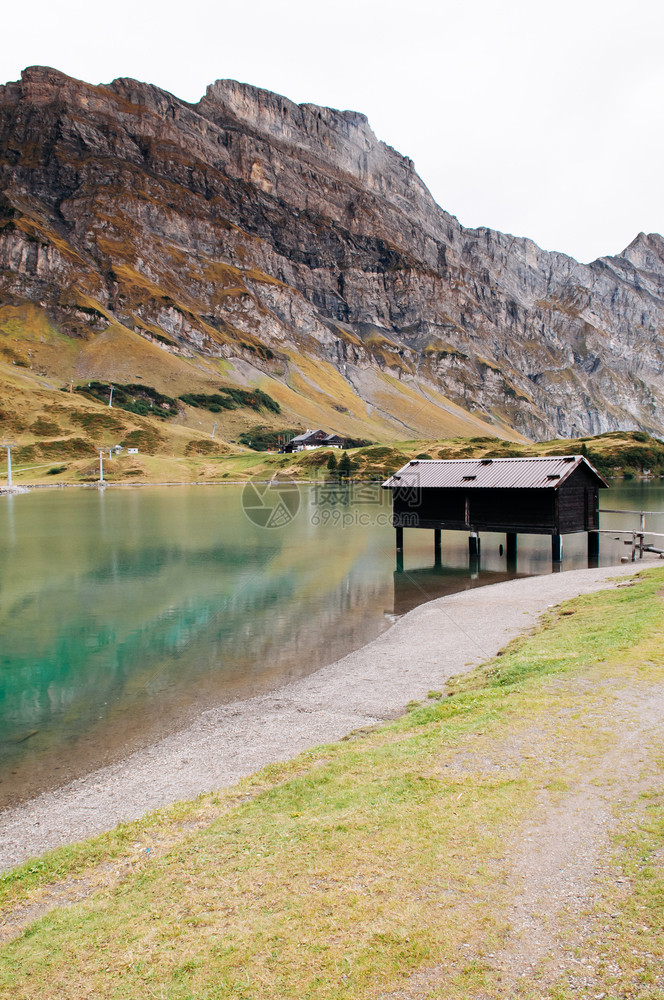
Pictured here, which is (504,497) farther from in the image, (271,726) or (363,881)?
(363,881)

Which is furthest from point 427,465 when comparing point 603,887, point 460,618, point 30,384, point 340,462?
point 30,384

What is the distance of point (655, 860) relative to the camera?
722 cm

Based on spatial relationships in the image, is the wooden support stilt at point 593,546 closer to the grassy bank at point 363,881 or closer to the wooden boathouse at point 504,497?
the wooden boathouse at point 504,497

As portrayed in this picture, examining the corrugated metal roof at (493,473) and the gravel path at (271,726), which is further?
the corrugated metal roof at (493,473)

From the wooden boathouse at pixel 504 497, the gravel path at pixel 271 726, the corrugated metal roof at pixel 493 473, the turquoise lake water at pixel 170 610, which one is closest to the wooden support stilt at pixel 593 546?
the wooden boathouse at pixel 504 497

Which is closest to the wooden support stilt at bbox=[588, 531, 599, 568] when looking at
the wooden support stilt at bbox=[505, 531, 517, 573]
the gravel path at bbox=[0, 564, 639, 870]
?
the wooden support stilt at bbox=[505, 531, 517, 573]

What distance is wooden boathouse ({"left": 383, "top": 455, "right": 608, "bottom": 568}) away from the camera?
40250 millimetres

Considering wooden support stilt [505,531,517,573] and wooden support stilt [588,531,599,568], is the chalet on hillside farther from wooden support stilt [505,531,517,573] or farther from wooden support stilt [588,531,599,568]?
wooden support stilt [588,531,599,568]

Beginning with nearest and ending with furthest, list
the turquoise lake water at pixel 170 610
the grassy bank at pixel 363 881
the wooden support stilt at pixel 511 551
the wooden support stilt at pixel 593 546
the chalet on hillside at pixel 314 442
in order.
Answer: the grassy bank at pixel 363 881 < the turquoise lake water at pixel 170 610 < the wooden support stilt at pixel 511 551 < the wooden support stilt at pixel 593 546 < the chalet on hillside at pixel 314 442

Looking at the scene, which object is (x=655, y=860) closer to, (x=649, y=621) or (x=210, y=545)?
(x=649, y=621)

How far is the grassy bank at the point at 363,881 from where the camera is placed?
599 centimetres

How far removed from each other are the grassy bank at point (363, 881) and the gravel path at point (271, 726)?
1.99 m

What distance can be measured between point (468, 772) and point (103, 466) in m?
143

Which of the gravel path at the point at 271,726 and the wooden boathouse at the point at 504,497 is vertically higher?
the wooden boathouse at the point at 504,497
